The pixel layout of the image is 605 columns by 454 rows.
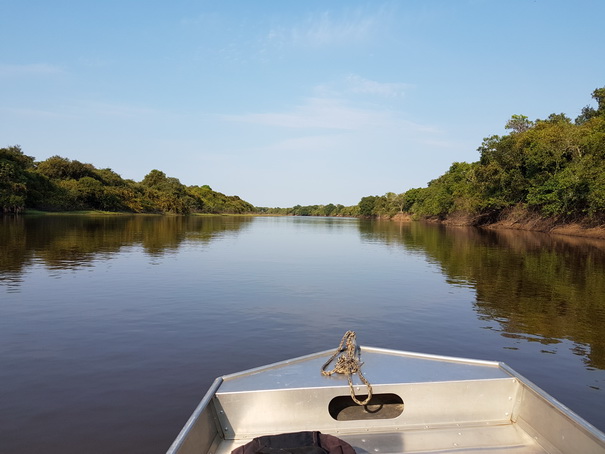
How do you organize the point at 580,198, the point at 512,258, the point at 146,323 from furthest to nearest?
the point at 580,198, the point at 512,258, the point at 146,323

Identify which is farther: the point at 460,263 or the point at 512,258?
the point at 512,258

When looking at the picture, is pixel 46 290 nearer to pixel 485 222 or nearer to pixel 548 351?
pixel 548 351

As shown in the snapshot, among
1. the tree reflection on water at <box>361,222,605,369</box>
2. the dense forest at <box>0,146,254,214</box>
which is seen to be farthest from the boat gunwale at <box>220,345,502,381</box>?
the dense forest at <box>0,146,254,214</box>

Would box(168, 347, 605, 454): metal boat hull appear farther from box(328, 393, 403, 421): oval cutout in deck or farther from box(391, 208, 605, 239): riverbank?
box(391, 208, 605, 239): riverbank

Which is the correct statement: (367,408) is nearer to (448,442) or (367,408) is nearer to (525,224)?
(448,442)

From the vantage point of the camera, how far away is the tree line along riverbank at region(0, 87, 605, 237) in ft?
144

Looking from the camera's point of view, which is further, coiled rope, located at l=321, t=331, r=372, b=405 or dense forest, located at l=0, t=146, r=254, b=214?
dense forest, located at l=0, t=146, r=254, b=214

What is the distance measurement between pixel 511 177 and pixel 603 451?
195 feet

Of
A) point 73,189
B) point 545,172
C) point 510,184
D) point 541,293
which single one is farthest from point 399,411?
point 73,189

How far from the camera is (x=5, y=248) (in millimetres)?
23500

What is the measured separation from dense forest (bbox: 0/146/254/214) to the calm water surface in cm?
5815

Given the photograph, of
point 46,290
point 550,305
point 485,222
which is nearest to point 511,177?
point 485,222

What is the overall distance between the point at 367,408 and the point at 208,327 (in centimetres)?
581

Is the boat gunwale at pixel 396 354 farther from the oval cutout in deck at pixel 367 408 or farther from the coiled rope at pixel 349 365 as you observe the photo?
the oval cutout in deck at pixel 367 408
